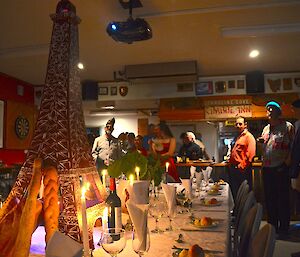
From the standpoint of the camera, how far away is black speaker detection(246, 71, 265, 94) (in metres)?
6.26

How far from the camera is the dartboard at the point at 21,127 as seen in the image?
658 centimetres

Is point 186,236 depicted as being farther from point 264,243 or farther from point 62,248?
point 62,248

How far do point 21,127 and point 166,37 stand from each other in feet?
12.8

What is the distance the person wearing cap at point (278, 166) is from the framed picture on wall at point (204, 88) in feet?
7.51

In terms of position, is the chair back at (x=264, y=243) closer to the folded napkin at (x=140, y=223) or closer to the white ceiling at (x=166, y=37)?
the folded napkin at (x=140, y=223)

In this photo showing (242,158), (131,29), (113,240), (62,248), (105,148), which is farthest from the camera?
(105,148)

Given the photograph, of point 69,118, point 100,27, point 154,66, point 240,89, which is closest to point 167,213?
point 69,118

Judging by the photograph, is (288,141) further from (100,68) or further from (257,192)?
(100,68)

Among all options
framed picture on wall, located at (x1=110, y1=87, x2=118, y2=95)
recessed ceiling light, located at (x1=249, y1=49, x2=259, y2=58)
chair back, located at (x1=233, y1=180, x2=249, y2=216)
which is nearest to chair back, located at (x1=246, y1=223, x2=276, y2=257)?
chair back, located at (x1=233, y1=180, x2=249, y2=216)

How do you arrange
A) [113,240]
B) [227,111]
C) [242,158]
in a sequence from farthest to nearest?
[227,111] < [242,158] < [113,240]

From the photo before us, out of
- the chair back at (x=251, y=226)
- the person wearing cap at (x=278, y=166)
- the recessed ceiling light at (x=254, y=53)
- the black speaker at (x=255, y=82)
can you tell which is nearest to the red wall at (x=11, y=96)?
the recessed ceiling light at (x=254, y=53)

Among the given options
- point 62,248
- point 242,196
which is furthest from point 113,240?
point 242,196

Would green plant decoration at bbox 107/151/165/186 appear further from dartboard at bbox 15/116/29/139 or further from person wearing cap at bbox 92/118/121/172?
dartboard at bbox 15/116/29/139

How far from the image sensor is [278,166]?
4.31 metres
